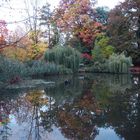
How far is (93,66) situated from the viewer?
28453 mm

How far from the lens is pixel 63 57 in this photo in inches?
984

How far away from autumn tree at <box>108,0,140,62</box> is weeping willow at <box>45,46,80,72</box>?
811 centimetres

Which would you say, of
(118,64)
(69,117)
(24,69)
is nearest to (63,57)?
(118,64)

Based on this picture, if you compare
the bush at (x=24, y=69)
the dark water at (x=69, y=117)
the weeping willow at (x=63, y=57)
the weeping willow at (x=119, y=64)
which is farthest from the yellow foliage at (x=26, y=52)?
the dark water at (x=69, y=117)

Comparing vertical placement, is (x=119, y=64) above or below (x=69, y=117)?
below

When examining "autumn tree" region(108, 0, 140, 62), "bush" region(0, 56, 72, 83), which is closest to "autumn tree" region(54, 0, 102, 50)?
"autumn tree" region(108, 0, 140, 62)

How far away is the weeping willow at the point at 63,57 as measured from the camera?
2475cm

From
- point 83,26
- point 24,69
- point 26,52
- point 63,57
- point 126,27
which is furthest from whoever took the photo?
point 83,26

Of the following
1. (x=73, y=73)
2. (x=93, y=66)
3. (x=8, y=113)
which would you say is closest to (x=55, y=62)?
(x=73, y=73)

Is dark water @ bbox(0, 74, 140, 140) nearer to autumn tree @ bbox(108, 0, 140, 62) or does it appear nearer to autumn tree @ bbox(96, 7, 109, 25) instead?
autumn tree @ bbox(108, 0, 140, 62)

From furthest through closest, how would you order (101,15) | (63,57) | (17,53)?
(101,15) → (17,53) → (63,57)

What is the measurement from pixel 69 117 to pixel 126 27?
2650 centimetres

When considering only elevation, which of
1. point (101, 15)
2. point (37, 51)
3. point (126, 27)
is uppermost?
point (101, 15)

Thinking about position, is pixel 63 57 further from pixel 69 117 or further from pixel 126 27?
pixel 69 117
